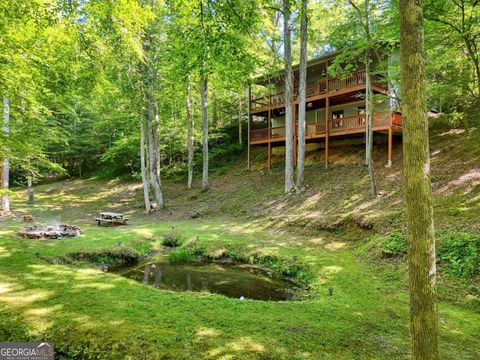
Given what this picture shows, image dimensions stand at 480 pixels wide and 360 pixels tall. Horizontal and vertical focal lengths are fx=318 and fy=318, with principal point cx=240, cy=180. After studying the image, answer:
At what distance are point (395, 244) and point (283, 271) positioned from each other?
3274mm

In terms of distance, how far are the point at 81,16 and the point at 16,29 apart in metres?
1.88

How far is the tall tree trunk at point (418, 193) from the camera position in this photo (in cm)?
286

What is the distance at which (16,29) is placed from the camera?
730 cm

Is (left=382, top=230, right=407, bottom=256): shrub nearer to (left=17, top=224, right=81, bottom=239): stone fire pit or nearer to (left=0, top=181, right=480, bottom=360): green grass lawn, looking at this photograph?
(left=0, top=181, right=480, bottom=360): green grass lawn

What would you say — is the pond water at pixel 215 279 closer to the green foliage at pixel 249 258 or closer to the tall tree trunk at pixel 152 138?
the green foliage at pixel 249 258

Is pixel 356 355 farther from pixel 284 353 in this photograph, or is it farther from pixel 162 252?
pixel 162 252

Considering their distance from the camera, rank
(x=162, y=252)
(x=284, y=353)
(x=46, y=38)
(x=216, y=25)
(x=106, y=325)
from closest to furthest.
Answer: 1. (x=284, y=353)
2. (x=106, y=325)
3. (x=216, y=25)
4. (x=46, y=38)
5. (x=162, y=252)

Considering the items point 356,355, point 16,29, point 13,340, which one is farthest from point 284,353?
point 16,29

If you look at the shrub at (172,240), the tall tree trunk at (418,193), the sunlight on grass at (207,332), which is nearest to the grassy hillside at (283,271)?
the sunlight on grass at (207,332)

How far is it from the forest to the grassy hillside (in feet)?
0.14

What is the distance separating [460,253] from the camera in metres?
7.67

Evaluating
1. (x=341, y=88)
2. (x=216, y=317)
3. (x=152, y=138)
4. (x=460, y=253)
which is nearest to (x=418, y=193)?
(x=216, y=317)

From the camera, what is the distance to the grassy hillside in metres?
4.34

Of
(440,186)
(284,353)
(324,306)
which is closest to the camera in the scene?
(284,353)
